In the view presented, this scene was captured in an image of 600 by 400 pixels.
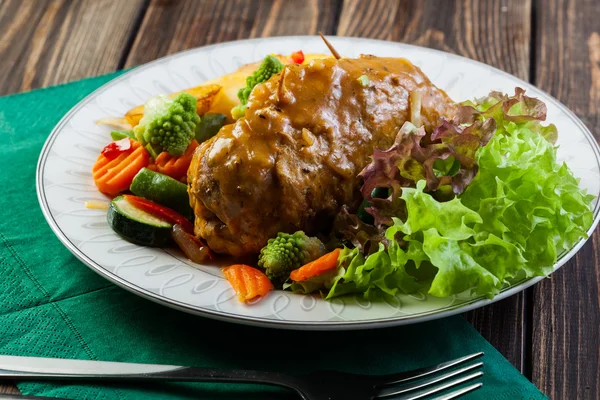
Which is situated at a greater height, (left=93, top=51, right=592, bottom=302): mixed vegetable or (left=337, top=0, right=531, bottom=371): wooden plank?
(left=337, top=0, right=531, bottom=371): wooden plank

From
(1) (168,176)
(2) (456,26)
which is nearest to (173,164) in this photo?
(1) (168,176)

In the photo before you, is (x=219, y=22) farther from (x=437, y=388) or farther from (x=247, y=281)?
(x=437, y=388)

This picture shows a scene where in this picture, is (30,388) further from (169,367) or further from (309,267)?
(309,267)

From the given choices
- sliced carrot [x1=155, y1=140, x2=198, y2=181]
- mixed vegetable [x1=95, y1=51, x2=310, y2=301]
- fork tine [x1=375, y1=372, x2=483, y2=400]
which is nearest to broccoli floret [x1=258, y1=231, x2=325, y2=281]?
mixed vegetable [x1=95, y1=51, x2=310, y2=301]

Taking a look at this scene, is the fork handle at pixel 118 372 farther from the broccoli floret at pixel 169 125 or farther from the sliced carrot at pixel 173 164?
the broccoli floret at pixel 169 125

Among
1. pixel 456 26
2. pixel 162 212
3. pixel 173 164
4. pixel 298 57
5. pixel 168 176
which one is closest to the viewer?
pixel 162 212

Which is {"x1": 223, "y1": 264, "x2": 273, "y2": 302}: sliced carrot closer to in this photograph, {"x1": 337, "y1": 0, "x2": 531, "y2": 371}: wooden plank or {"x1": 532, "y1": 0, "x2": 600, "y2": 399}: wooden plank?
{"x1": 532, "y1": 0, "x2": 600, "y2": 399}: wooden plank
